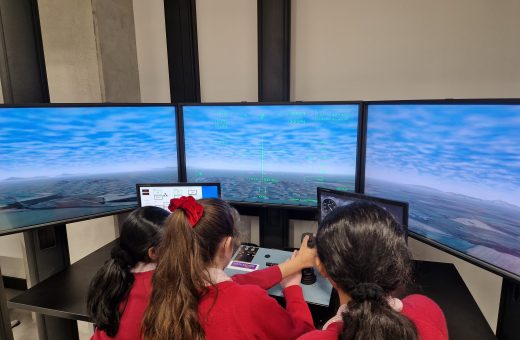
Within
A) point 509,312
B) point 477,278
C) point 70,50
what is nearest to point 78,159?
point 70,50

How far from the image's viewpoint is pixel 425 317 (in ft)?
2.69

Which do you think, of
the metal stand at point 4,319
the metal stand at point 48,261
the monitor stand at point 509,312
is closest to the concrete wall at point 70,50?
the metal stand at point 48,261

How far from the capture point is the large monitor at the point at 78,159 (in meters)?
1.49

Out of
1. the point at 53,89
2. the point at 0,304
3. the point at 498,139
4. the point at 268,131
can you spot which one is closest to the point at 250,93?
the point at 268,131

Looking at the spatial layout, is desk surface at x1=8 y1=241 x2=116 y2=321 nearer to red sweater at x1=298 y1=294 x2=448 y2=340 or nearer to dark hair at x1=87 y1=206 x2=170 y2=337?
dark hair at x1=87 y1=206 x2=170 y2=337

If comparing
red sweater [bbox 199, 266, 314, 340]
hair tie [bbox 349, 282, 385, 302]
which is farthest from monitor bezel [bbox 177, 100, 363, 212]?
hair tie [bbox 349, 282, 385, 302]

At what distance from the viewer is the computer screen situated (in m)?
1.58

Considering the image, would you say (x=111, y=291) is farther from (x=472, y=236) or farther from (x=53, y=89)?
(x=53, y=89)

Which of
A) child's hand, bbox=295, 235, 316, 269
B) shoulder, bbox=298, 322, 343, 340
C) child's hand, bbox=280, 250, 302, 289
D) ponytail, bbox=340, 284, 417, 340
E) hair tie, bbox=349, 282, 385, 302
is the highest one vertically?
hair tie, bbox=349, 282, 385, 302

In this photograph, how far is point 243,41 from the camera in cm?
197

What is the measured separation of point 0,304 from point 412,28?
2.68 m

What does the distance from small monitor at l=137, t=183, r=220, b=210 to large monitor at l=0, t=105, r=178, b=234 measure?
0.34 feet

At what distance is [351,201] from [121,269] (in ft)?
3.04

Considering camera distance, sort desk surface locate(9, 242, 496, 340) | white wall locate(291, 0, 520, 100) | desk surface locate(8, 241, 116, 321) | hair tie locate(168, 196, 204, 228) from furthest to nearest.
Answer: white wall locate(291, 0, 520, 100) < desk surface locate(8, 241, 116, 321) < desk surface locate(9, 242, 496, 340) < hair tie locate(168, 196, 204, 228)
